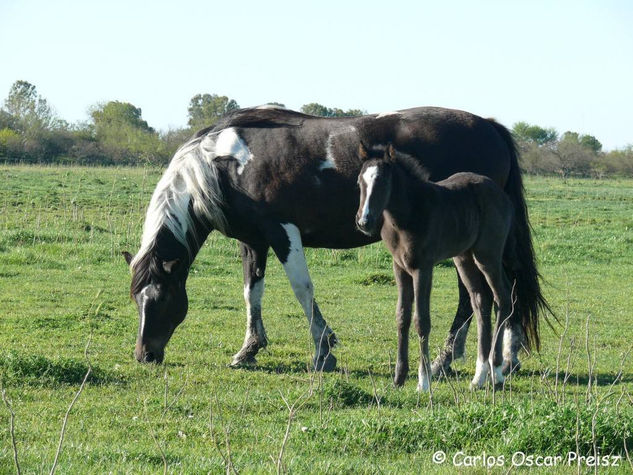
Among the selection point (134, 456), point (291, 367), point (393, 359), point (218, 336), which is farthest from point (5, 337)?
point (134, 456)

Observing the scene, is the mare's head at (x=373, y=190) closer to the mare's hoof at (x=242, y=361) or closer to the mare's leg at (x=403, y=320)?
the mare's leg at (x=403, y=320)

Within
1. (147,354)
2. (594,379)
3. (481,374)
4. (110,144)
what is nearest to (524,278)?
(594,379)

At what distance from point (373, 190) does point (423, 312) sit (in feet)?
4.02

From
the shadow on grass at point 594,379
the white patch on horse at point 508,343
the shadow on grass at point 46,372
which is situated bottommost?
the shadow on grass at point 46,372

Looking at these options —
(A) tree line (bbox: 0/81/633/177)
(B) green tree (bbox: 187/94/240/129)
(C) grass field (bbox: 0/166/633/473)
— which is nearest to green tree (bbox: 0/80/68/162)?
(A) tree line (bbox: 0/81/633/177)

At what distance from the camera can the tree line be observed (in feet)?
162

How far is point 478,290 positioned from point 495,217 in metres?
0.71

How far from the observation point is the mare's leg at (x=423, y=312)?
702cm

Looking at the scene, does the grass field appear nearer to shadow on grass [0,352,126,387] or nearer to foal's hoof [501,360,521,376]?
shadow on grass [0,352,126,387]

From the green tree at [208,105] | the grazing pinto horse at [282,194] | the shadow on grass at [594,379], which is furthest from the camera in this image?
the green tree at [208,105]

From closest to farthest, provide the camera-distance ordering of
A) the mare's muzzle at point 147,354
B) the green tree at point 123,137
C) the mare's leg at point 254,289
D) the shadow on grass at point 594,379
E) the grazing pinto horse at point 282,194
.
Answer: the shadow on grass at point 594,379, the mare's muzzle at point 147,354, the grazing pinto horse at point 282,194, the mare's leg at point 254,289, the green tree at point 123,137

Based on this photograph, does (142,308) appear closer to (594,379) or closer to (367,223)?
(367,223)

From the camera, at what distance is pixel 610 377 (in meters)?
7.86

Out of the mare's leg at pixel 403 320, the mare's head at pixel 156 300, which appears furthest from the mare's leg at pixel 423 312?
the mare's head at pixel 156 300
